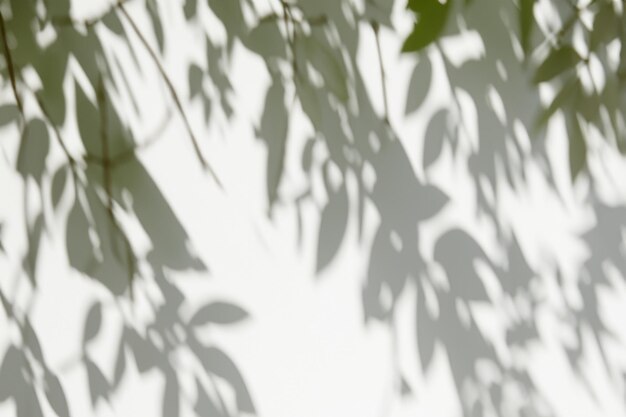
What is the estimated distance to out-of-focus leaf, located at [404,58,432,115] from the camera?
132 cm

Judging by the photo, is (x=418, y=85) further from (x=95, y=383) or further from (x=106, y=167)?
(x=95, y=383)

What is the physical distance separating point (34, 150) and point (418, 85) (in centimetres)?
58

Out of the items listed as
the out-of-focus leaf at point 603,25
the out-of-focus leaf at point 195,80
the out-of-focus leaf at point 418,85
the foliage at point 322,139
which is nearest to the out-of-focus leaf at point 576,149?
the foliage at point 322,139

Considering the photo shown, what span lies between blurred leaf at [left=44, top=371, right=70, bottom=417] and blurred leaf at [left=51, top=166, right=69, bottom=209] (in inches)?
9.7

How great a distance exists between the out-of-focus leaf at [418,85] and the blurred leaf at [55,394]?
2.15ft

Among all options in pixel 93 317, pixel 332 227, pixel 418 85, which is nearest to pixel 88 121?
pixel 93 317

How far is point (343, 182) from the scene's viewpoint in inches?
51.1

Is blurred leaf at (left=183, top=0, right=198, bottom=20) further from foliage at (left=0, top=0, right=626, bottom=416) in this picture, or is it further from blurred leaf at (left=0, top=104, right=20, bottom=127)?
blurred leaf at (left=0, top=104, right=20, bottom=127)

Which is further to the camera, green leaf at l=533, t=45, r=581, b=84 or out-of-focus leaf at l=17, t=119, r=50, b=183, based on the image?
green leaf at l=533, t=45, r=581, b=84

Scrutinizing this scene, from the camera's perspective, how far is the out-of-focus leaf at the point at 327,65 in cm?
129

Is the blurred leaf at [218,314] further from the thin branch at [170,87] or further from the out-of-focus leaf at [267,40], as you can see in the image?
the out-of-focus leaf at [267,40]

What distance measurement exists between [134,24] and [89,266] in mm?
357

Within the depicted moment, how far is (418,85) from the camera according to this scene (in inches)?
51.9

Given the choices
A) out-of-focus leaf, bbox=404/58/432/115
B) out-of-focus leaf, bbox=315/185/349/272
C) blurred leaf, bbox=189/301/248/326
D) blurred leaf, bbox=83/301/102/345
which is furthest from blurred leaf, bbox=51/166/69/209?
out-of-focus leaf, bbox=404/58/432/115
